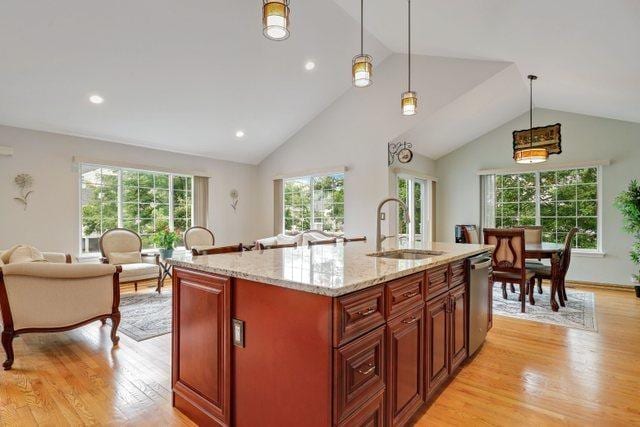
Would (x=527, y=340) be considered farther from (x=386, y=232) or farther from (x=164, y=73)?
(x=164, y=73)

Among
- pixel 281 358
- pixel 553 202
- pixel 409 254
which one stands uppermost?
pixel 553 202

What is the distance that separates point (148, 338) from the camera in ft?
10.6

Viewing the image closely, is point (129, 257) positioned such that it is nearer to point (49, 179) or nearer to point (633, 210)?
point (49, 179)

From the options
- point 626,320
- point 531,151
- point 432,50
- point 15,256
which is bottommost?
point 626,320

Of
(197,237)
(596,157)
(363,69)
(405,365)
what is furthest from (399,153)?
(405,365)

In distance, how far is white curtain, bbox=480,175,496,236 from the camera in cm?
676

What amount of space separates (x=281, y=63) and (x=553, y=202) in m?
5.39

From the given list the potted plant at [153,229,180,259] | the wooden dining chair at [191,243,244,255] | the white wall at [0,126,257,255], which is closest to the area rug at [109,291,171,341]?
the potted plant at [153,229,180,259]

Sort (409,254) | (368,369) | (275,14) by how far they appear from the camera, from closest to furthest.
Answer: (368,369) → (275,14) → (409,254)

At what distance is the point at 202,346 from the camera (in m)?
1.80

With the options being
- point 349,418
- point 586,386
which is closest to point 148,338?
point 349,418

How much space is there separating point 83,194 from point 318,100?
4.26 m

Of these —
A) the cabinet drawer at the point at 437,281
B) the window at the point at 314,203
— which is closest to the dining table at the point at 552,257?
the cabinet drawer at the point at 437,281

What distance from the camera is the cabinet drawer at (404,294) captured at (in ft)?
5.20
